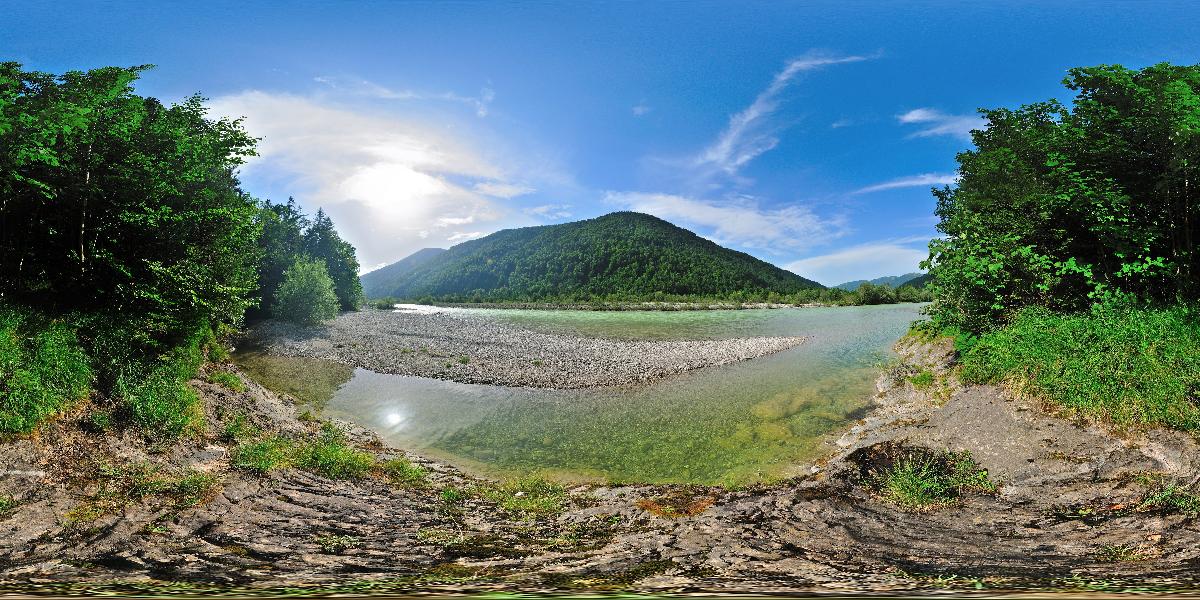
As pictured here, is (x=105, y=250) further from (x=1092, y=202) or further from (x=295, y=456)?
(x=1092, y=202)

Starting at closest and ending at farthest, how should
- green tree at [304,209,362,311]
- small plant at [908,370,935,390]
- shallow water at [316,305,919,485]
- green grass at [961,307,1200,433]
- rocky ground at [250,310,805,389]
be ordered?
green grass at [961,307,1200,433], shallow water at [316,305,919,485], small plant at [908,370,935,390], rocky ground at [250,310,805,389], green tree at [304,209,362,311]

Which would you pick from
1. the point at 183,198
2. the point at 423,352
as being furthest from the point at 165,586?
the point at 423,352

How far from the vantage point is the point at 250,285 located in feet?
47.7

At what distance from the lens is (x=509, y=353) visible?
32.3 metres

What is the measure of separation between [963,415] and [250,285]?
67.5 ft

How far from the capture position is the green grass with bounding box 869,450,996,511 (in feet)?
25.5

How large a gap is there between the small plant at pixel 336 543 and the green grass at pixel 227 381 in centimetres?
1025

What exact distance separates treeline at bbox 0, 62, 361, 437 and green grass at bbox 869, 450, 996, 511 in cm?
1428

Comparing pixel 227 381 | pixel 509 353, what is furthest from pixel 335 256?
pixel 227 381

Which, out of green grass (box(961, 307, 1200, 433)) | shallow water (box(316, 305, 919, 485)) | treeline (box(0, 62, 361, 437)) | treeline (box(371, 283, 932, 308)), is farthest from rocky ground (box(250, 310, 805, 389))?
treeline (box(371, 283, 932, 308))

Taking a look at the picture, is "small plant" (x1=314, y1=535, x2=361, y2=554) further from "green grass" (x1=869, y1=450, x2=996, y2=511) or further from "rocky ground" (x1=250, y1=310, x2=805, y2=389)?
"rocky ground" (x1=250, y1=310, x2=805, y2=389)

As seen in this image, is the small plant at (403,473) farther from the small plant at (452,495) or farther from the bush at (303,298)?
the bush at (303,298)

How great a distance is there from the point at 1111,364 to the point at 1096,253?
5869 millimetres

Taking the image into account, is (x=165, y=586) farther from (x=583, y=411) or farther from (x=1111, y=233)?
(x=1111, y=233)
